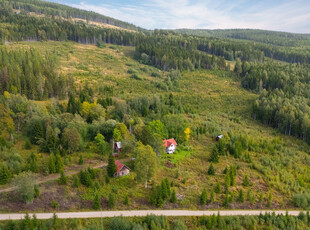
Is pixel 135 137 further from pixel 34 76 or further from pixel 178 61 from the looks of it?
pixel 178 61

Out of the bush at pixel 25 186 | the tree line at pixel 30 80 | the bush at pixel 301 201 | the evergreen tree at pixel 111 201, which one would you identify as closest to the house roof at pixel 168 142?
the evergreen tree at pixel 111 201

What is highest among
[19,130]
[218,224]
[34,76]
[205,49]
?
[205,49]

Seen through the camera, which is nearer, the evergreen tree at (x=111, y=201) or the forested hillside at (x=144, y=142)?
the evergreen tree at (x=111, y=201)

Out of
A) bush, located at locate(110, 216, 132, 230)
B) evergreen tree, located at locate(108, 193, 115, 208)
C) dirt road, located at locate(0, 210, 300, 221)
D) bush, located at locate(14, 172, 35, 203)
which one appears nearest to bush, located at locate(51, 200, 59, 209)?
dirt road, located at locate(0, 210, 300, 221)

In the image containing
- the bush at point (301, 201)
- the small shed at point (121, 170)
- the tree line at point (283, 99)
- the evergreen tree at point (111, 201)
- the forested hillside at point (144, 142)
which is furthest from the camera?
the tree line at point (283, 99)

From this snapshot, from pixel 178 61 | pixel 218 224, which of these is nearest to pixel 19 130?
pixel 218 224

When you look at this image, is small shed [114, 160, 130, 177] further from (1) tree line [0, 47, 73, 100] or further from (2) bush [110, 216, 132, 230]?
(1) tree line [0, 47, 73, 100]

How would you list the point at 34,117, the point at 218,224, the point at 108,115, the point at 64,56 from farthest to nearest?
the point at 64,56 → the point at 108,115 → the point at 34,117 → the point at 218,224

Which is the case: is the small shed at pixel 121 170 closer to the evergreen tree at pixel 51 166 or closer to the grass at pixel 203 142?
the grass at pixel 203 142

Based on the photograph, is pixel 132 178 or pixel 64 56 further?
pixel 64 56
